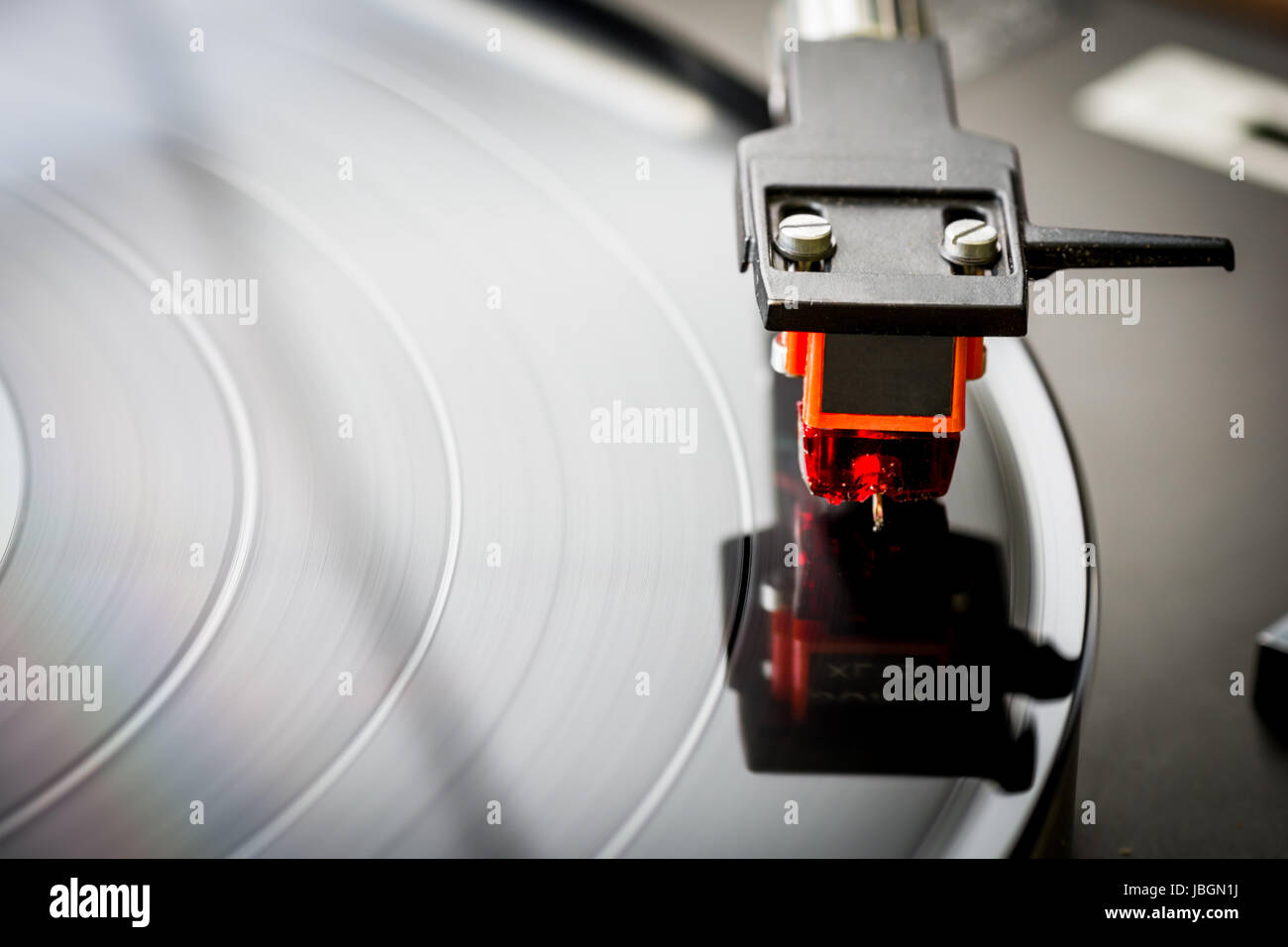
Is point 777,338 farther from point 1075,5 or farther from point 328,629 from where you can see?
point 1075,5

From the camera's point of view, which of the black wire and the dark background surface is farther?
the black wire

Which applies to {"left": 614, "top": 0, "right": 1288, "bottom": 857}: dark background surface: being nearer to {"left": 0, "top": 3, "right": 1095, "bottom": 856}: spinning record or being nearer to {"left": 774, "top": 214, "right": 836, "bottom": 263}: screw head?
{"left": 0, "top": 3, "right": 1095, "bottom": 856}: spinning record

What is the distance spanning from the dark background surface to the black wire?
42mm

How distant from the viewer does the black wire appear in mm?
904

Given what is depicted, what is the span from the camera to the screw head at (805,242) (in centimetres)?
51

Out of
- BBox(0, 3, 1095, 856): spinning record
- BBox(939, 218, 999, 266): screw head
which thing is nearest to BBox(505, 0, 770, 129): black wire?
BBox(0, 3, 1095, 856): spinning record

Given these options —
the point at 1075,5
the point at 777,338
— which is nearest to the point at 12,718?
the point at 777,338

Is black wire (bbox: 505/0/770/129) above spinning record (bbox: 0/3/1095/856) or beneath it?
above

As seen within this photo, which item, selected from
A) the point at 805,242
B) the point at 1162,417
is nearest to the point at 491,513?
the point at 805,242

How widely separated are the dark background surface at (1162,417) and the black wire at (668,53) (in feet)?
0.14

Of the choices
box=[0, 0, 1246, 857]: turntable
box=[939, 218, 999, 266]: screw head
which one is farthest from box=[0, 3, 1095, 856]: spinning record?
box=[939, 218, 999, 266]: screw head

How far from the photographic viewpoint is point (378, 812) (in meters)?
0.51

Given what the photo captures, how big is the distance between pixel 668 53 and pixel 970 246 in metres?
0.48

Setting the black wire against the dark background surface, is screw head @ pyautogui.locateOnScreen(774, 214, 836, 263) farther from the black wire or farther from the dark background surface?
the black wire
